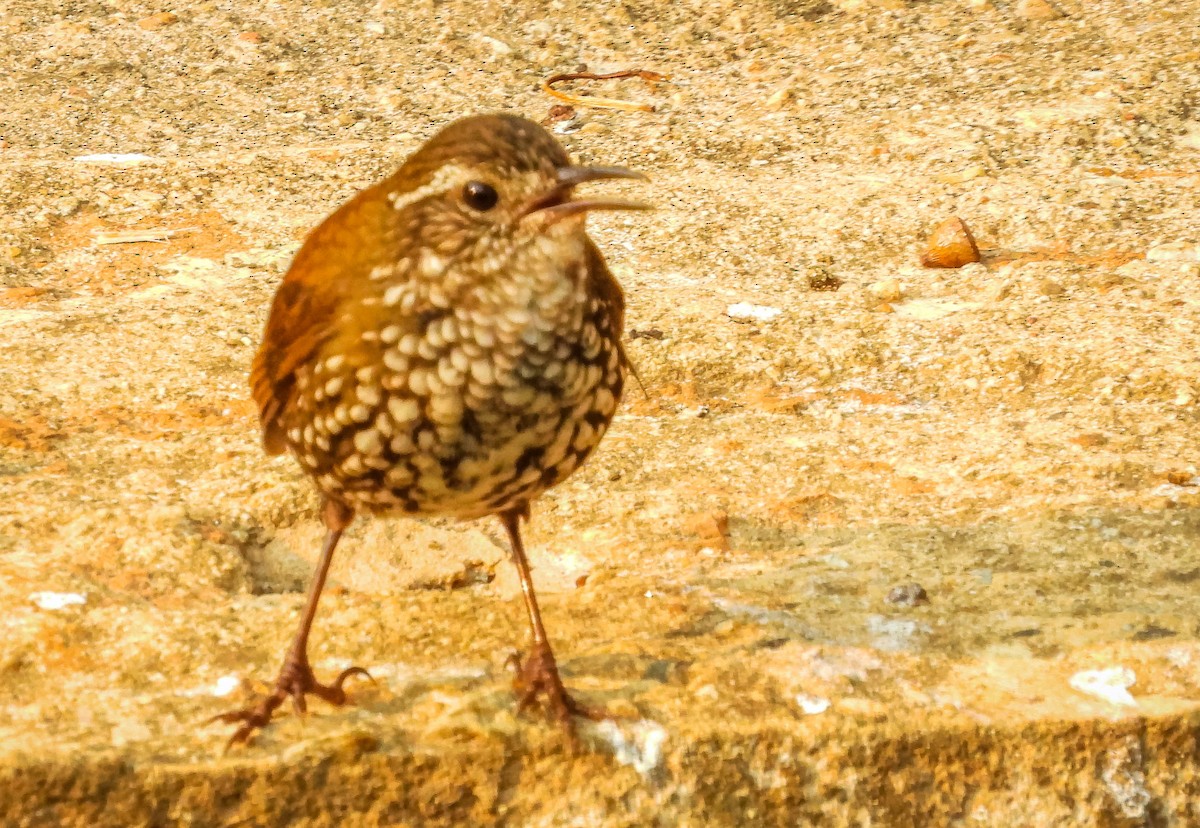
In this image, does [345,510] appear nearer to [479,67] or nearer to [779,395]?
[779,395]

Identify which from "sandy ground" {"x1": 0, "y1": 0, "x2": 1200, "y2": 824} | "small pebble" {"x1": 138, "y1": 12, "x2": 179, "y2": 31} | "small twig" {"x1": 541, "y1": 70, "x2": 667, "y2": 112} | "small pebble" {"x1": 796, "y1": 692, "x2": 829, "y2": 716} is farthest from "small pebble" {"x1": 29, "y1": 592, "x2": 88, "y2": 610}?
"small pebble" {"x1": 138, "y1": 12, "x2": 179, "y2": 31}

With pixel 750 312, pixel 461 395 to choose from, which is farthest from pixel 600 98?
pixel 461 395

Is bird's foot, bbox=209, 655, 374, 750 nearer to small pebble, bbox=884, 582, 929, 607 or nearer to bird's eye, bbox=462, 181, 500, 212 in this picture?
bird's eye, bbox=462, 181, 500, 212

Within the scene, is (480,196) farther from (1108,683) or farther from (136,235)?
(136,235)

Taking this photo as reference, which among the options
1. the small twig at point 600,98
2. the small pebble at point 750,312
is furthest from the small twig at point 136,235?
the small pebble at point 750,312

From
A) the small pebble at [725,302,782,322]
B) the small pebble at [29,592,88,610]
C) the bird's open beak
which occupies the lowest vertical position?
the small pebble at [725,302,782,322]

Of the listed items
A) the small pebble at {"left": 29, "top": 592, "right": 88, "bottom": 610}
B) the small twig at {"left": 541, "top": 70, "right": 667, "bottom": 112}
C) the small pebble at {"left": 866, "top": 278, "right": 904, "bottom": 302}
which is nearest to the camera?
the small pebble at {"left": 29, "top": 592, "right": 88, "bottom": 610}

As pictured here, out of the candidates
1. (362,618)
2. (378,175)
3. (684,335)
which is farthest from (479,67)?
(362,618)
